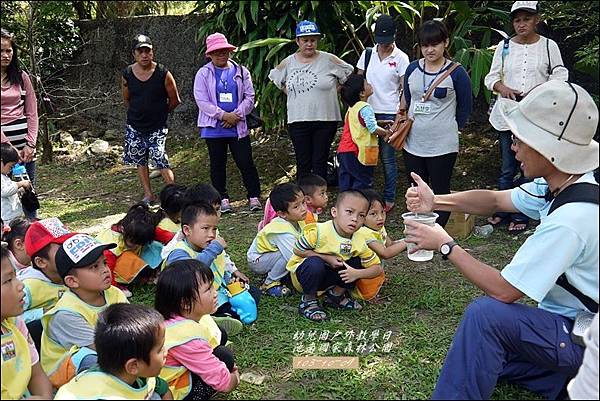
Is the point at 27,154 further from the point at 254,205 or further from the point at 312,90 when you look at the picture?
the point at 312,90

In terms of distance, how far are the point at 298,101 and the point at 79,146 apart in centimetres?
437

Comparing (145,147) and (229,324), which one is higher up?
(145,147)

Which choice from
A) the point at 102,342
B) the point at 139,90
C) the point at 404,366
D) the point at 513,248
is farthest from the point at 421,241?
the point at 139,90

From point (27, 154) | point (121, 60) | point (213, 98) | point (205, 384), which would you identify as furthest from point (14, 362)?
point (121, 60)

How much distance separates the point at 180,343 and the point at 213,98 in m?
3.64

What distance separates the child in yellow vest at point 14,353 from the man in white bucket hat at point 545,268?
1.50 meters

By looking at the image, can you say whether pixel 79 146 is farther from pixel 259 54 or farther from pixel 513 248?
pixel 513 248

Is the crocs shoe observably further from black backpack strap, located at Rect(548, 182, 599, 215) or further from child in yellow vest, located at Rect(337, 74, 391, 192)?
black backpack strap, located at Rect(548, 182, 599, 215)

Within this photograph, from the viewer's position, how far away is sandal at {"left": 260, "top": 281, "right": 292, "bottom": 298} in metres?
4.25

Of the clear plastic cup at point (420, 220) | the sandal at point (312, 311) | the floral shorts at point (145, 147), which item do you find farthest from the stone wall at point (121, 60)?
the clear plastic cup at point (420, 220)

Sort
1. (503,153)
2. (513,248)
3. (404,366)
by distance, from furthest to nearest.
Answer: (503,153) < (513,248) < (404,366)

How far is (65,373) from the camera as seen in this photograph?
109 inches

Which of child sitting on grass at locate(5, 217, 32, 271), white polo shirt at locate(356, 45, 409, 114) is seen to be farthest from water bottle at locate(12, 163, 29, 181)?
white polo shirt at locate(356, 45, 409, 114)

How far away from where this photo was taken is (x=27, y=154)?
4988 millimetres
